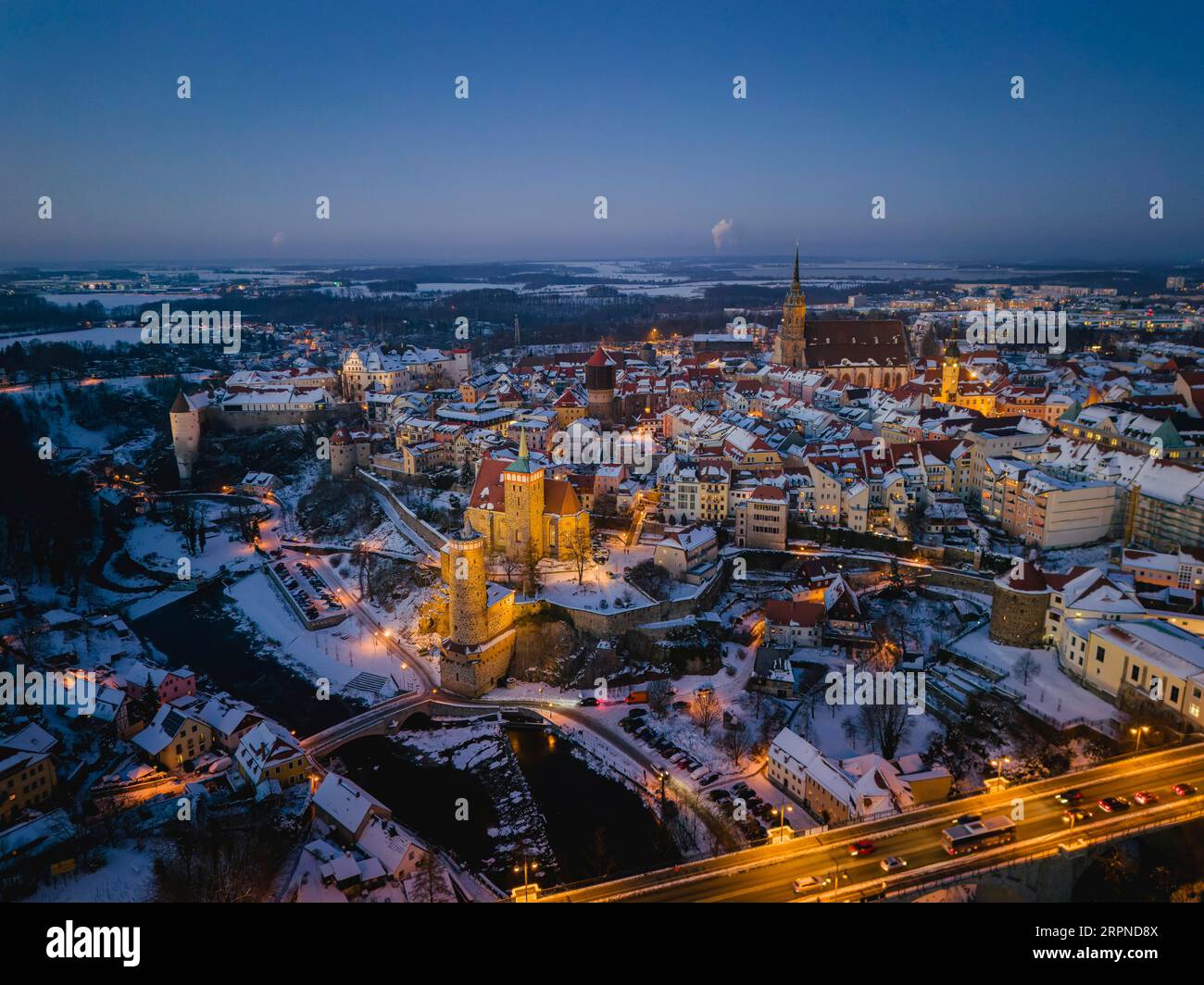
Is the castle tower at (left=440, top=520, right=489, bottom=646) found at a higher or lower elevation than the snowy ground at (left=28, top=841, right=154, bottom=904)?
higher

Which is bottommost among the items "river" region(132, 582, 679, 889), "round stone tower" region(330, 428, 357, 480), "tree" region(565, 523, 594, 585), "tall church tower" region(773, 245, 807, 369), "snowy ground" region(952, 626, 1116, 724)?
"river" region(132, 582, 679, 889)

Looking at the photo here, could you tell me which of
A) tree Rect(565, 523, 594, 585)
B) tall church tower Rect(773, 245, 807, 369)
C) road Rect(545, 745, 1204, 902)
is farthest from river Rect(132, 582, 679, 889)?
tall church tower Rect(773, 245, 807, 369)

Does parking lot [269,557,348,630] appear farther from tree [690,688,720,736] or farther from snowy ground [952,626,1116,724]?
snowy ground [952,626,1116,724]

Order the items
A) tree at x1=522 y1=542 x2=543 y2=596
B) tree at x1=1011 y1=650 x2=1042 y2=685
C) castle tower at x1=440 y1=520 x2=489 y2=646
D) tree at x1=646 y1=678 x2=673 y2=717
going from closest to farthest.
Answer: tree at x1=1011 y1=650 x2=1042 y2=685 → tree at x1=646 y1=678 x2=673 y2=717 → castle tower at x1=440 y1=520 x2=489 y2=646 → tree at x1=522 y1=542 x2=543 y2=596

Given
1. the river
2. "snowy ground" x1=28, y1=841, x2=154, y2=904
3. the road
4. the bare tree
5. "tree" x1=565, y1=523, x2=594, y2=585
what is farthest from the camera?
"tree" x1=565, y1=523, x2=594, y2=585

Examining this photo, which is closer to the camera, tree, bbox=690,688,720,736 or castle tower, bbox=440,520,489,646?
tree, bbox=690,688,720,736

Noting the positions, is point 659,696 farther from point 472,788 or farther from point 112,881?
point 112,881
